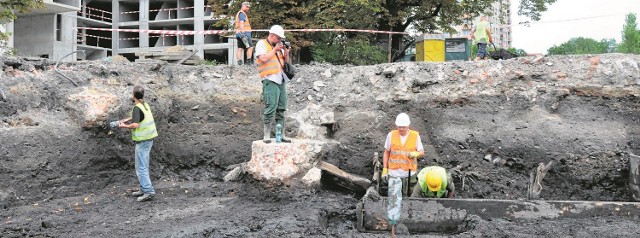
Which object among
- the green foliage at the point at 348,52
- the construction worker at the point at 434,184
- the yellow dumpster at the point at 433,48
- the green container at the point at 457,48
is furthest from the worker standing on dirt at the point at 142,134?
the green foliage at the point at 348,52

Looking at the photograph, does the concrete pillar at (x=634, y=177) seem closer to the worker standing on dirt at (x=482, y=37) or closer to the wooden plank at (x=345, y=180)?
the wooden plank at (x=345, y=180)

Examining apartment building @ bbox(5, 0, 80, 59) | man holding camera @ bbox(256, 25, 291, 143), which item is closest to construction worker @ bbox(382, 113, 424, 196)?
man holding camera @ bbox(256, 25, 291, 143)

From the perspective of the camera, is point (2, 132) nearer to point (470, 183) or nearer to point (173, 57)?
point (470, 183)

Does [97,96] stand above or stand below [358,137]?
above

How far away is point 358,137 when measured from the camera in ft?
29.0

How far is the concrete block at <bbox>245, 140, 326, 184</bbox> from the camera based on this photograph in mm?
7137

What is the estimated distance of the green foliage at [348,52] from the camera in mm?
15453

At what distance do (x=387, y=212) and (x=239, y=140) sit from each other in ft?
11.9

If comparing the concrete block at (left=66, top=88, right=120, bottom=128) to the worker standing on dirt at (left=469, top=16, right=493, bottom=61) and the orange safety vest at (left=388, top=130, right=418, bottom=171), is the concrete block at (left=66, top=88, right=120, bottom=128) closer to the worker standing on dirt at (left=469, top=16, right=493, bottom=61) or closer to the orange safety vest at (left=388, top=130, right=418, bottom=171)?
the orange safety vest at (left=388, top=130, right=418, bottom=171)

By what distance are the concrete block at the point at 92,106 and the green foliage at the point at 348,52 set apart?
8.67 meters

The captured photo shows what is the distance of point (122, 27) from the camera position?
36.9m

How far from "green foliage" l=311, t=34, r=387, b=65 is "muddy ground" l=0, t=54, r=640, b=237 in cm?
553

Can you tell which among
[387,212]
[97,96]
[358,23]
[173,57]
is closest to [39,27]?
[173,57]

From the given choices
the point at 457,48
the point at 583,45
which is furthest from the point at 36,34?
the point at 583,45
